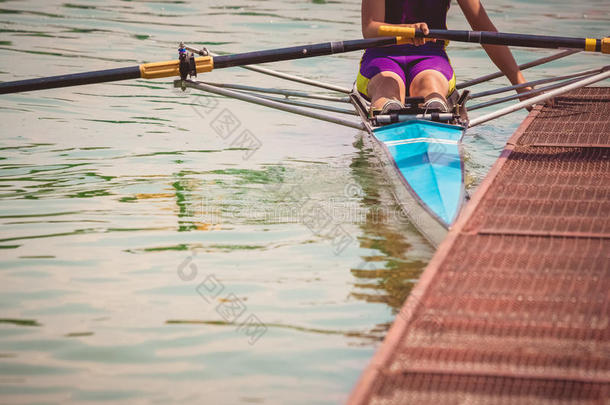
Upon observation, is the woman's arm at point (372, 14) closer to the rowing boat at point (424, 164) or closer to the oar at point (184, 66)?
the oar at point (184, 66)

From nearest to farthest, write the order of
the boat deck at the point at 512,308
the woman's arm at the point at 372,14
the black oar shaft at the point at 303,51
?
the boat deck at the point at 512,308 → the black oar shaft at the point at 303,51 → the woman's arm at the point at 372,14

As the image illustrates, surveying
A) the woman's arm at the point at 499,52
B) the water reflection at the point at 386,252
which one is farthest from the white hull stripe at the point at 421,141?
the woman's arm at the point at 499,52

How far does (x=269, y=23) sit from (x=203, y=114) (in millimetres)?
6070

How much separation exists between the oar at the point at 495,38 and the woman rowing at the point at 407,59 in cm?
17

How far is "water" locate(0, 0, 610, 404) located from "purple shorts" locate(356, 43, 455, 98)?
77 centimetres

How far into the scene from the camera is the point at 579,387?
2658 millimetres

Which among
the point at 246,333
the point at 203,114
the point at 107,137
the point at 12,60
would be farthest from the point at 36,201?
the point at 12,60

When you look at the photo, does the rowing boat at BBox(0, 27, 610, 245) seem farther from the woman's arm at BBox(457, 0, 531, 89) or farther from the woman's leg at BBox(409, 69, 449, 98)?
the woman's arm at BBox(457, 0, 531, 89)

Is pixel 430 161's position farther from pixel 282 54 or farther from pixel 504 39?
pixel 282 54

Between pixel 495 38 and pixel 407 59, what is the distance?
0.74m

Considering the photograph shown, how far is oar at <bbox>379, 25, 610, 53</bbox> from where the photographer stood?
521 centimetres

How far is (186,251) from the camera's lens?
4.45m

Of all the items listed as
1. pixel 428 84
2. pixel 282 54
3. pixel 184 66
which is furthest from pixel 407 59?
pixel 184 66

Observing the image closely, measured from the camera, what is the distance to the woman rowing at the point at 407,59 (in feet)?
18.3
